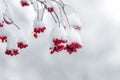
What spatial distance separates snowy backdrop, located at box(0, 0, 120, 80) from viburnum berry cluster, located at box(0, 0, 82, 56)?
3253cm

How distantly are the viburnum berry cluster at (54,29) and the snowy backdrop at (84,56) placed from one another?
32534 millimetres

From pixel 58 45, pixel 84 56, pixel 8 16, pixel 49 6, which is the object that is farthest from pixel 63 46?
pixel 84 56

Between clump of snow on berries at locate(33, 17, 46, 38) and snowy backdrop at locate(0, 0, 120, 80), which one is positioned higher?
snowy backdrop at locate(0, 0, 120, 80)

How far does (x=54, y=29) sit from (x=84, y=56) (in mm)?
48358

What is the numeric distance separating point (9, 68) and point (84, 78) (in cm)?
1885

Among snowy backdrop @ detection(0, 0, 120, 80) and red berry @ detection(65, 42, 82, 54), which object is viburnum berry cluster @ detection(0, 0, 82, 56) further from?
snowy backdrop @ detection(0, 0, 120, 80)

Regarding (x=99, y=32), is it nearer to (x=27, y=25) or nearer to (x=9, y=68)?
(x=9, y=68)

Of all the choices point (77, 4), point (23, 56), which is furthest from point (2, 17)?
point (77, 4)

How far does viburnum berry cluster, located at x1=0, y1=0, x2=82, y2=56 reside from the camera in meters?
4.35

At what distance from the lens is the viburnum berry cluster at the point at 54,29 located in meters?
4.35

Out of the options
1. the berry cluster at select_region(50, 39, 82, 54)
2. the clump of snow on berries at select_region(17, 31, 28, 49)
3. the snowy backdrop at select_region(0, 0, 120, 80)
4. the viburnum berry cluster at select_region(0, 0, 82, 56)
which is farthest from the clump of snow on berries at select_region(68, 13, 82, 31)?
the snowy backdrop at select_region(0, 0, 120, 80)

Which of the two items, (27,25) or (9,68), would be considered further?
(9,68)

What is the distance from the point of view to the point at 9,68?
142 ft

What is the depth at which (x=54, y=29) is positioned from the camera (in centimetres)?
435
